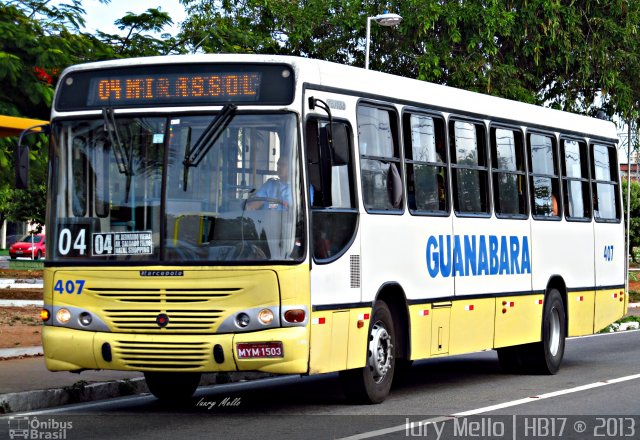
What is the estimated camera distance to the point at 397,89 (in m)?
13.7

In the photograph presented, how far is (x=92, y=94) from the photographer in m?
12.3

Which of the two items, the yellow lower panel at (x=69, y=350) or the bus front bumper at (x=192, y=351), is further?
the yellow lower panel at (x=69, y=350)

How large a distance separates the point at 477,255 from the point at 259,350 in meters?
4.39

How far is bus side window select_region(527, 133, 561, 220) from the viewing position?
1689 cm

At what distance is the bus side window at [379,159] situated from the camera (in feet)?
42.2

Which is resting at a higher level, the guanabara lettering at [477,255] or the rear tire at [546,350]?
the guanabara lettering at [477,255]

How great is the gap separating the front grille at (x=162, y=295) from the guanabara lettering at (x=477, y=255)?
317 cm

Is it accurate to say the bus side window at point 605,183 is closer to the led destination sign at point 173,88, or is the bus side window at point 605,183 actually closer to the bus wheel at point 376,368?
the bus wheel at point 376,368

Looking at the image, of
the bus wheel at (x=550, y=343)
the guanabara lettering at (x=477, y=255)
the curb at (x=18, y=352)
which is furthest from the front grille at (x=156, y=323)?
the bus wheel at (x=550, y=343)

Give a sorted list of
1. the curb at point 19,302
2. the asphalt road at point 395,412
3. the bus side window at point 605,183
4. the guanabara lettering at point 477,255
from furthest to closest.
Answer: the curb at point 19,302 → the bus side window at point 605,183 → the guanabara lettering at point 477,255 → the asphalt road at point 395,412

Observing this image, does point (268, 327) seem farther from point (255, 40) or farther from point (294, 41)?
point (294, 41)

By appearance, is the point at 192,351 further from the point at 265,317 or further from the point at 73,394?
the point at 73,394

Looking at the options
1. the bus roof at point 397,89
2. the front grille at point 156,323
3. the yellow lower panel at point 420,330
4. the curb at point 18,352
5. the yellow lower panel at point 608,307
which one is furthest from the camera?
the yellow lower panel at point 608,307

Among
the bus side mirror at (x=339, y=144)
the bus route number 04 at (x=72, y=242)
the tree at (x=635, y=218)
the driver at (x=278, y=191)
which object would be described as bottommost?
the bus route number 04 at (x=72, y=242)
